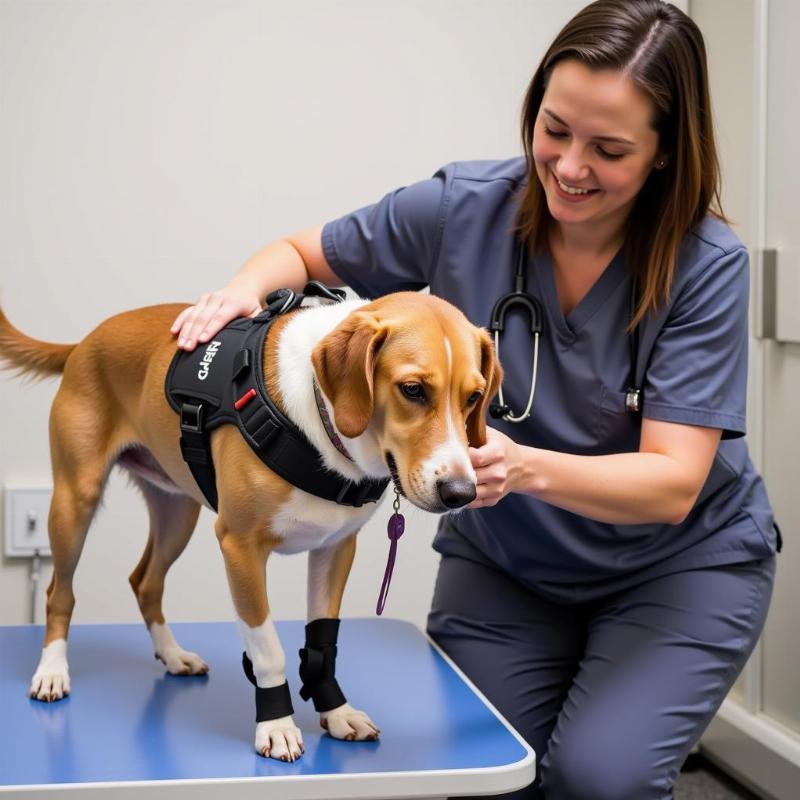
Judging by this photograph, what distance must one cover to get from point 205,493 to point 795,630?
1.43 meters

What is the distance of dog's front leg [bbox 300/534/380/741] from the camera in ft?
4.57

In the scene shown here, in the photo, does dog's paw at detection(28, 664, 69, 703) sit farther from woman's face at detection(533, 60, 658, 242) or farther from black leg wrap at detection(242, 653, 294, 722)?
woman's face at detection(533, 60, 658, 242)

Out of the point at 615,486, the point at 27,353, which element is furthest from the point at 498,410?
the point at 27,353

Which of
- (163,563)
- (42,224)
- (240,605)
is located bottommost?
(163,563)

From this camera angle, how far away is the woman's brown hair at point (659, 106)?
1.53 meters

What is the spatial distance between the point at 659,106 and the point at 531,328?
0.38m

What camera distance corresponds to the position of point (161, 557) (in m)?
1.75

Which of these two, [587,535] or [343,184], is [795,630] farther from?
[343,184]

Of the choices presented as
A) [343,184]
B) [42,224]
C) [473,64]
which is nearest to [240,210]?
[343,184]

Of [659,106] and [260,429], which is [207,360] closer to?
[260,429]

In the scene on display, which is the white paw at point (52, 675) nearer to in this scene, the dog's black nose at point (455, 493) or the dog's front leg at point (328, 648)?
the dog's front leg at point (328, 648)

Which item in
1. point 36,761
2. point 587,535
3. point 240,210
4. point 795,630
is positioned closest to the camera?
point 36,761

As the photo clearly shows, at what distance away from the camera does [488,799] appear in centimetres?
182

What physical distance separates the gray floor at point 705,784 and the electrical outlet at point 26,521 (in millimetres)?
1603
